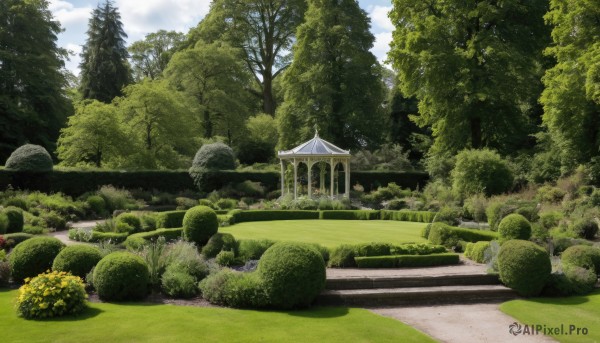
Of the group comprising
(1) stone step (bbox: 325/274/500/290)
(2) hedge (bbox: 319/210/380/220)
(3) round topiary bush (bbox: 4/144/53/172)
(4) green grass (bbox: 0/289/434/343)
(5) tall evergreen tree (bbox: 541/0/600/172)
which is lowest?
(4) green grass (bbox: 0/289/434/343)

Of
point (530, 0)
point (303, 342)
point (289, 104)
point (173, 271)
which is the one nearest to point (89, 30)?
point (289, 104)

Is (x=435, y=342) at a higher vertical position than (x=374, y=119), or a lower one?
lower

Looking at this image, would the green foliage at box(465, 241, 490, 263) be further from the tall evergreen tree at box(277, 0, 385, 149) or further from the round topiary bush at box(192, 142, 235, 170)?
the tall evergreen tree at box(277, 0, 385, 149)

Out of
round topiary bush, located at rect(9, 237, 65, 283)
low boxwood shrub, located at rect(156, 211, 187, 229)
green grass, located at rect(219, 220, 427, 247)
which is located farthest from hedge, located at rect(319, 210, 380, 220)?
round topiary bush, located at rect(9, 237, 65, 283)

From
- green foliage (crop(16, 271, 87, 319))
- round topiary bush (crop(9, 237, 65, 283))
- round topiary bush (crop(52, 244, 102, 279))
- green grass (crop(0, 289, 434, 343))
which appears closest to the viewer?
green grass (crop(0, 289, 434, 343))

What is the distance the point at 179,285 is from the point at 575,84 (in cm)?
1979

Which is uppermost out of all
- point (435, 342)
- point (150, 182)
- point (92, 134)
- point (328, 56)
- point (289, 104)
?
point (328, 56)

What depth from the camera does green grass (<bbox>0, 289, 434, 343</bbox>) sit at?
749 centimetres

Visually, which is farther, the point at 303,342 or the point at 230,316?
the point at 230,316

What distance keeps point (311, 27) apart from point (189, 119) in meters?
10.8

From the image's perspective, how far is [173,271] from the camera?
34.6 ft

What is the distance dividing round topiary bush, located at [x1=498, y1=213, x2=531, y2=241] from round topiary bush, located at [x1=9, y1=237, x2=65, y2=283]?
10.9 meters

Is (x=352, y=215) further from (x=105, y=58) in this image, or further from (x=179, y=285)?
(x=105, y=58)

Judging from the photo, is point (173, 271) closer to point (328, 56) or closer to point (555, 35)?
point (555, 35)
